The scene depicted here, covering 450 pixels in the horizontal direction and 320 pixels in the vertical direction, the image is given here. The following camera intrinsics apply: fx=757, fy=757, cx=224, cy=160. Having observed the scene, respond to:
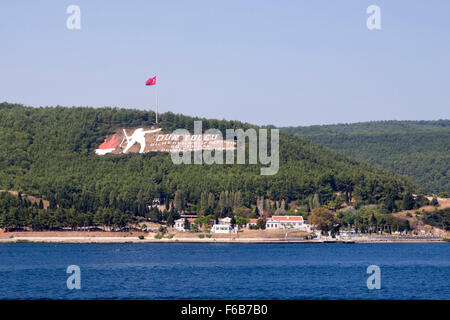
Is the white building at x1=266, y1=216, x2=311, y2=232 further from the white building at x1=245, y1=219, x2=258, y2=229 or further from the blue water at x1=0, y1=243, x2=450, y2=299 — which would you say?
the blue water at x1=0, y1=243, x2=450, y2=299

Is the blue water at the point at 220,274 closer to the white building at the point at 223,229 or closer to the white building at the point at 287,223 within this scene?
the white building at the point at 223,229

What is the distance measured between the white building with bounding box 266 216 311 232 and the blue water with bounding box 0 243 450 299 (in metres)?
44.2

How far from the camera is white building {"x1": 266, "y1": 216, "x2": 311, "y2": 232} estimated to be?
172000 millimetres

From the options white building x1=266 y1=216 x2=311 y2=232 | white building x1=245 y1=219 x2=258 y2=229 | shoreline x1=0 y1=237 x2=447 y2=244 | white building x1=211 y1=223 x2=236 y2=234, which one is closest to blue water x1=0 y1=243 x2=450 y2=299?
shoreline x1=0 y1=237 x2=447 y2=244

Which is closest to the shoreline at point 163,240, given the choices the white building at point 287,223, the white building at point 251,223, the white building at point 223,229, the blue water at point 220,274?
the white building at point 223,229

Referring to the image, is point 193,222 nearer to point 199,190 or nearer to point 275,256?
point 199,190

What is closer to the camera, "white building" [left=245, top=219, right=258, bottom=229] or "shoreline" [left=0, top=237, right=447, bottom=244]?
"shoreline" [left=0, top=237, right=447, bottom=244]

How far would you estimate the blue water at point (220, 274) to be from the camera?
223 feet

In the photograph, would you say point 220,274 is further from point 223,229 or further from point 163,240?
point 223,229

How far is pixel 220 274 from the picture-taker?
84688 mm

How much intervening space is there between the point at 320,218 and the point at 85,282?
337 feet
